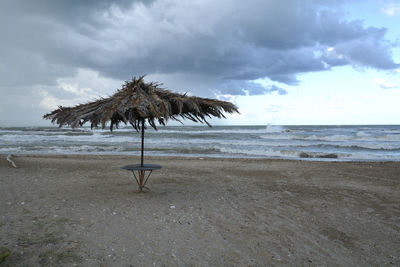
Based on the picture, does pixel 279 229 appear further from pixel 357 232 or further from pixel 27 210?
pixel 27 210

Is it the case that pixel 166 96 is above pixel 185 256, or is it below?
above

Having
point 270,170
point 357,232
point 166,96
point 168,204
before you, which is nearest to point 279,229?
point 357,232

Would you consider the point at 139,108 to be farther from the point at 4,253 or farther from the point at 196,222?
the point at 4,253

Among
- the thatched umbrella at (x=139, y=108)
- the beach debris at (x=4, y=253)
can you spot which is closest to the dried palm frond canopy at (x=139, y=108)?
the thatched umbrella at (x=139, y=108)

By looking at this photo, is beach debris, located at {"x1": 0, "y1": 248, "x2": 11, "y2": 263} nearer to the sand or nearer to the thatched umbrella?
the sand

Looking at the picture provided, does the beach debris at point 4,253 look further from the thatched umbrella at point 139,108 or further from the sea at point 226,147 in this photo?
the sea at point 226,147

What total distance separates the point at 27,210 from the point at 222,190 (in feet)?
13.4

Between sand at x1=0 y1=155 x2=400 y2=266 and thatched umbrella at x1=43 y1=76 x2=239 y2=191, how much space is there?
1604mm

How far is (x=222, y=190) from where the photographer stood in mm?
6793

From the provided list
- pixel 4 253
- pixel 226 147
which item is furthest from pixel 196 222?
pixel 226 147

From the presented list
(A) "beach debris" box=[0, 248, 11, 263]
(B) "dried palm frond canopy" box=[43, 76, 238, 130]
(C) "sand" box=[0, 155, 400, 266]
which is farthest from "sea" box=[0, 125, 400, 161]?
(A) "beach debris" box=[0, 248, 11, 263]

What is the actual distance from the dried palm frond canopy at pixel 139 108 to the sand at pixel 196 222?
1.60m

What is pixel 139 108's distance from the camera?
462cm

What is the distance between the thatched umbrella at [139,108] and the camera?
186 inches
